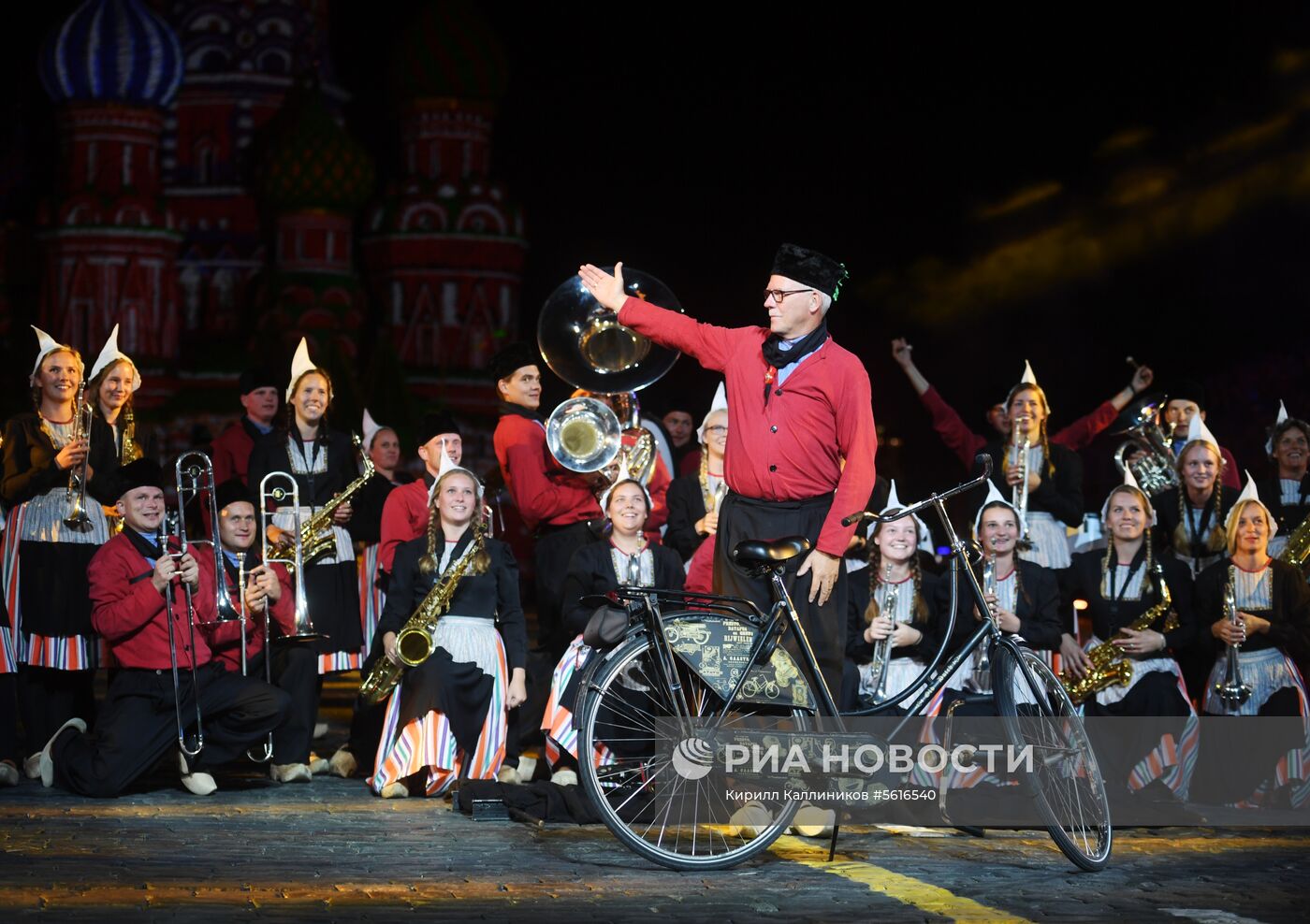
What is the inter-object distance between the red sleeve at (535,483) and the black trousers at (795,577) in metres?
2.20

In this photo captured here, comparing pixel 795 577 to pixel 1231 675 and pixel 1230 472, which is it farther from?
pixel 1230 472

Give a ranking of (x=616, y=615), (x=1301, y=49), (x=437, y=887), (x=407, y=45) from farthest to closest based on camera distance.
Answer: (x=407, y=45), (x=1301, y=49), (x=616, y=615), (x=437, y=887)

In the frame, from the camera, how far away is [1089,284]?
14469 millimetres

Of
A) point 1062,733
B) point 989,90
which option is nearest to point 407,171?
point 989,90

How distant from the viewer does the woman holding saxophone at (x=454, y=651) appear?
723cm

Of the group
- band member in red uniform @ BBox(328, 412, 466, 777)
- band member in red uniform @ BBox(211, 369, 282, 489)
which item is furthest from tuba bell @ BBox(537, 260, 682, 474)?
band member in red uniform @ BBox(211, 369, 282, 489)

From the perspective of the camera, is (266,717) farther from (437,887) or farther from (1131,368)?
(1131,368)

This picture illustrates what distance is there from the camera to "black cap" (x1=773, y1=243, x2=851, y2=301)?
582 centimetres

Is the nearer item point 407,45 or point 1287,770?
point 1287,770

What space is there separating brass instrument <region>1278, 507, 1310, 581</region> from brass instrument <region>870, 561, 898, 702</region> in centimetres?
192

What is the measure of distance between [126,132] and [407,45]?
5.86 metres

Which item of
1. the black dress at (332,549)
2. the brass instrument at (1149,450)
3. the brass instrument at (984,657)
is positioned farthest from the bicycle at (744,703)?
the brass instrument at (1149,450)

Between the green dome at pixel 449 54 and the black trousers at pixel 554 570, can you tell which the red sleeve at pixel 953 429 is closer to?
the black trousers at pixel 554 570

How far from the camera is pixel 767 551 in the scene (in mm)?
5477
